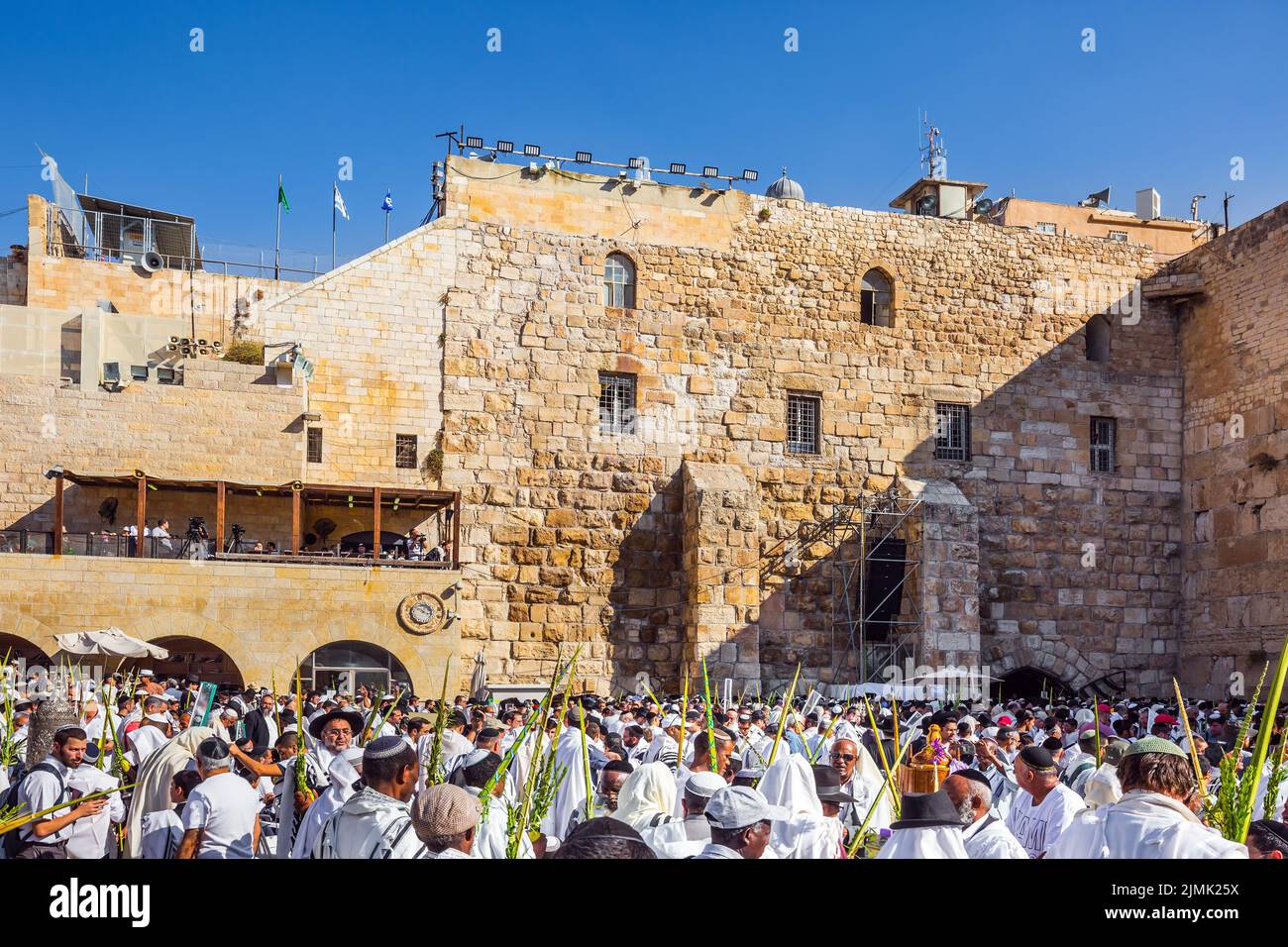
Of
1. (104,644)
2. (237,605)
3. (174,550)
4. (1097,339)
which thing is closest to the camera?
(104,644)

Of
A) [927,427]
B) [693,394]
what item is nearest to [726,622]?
[693,394]

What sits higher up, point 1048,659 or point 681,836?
point 681,836

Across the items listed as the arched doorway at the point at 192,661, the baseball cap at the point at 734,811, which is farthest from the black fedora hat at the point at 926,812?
the arched doorway at the point at 192,661

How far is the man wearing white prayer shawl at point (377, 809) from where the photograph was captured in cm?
443

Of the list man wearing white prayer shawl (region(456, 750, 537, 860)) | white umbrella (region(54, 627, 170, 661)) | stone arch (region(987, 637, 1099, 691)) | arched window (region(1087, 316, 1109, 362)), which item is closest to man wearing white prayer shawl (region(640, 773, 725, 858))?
man wearing white prayer shawl (region(456, 750, 537, 860))

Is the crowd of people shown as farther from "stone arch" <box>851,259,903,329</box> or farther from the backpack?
"stone arch" <box>851,259,903,329</box>

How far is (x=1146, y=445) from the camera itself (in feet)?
76.9

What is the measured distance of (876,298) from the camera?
2309 cm

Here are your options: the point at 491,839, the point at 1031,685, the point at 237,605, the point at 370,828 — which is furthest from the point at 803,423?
the point at 370,828

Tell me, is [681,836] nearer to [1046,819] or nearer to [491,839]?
[491,839]

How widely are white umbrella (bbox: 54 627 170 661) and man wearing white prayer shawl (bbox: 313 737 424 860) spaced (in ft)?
42.5

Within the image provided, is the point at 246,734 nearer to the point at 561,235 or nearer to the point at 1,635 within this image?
the point at 1,635

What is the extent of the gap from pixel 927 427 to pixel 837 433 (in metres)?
1.71

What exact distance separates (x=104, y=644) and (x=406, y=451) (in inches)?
217
